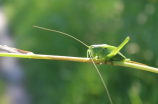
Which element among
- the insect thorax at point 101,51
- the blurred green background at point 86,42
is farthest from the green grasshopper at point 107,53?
the blurred green background at point 86,42

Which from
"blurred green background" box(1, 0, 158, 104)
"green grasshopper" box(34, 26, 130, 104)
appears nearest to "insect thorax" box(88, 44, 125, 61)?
"green grasshopper" box(34, 26, 130, 104)

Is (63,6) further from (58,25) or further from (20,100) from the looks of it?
(20,100)

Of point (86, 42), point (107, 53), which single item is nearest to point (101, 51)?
point (107, 53)

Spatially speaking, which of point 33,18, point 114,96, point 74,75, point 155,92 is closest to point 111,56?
point 155,92

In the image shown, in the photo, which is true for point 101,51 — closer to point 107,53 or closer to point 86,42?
point 107,53

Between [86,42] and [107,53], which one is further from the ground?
[86,42]

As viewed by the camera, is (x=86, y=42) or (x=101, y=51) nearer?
(x=101, y=51)

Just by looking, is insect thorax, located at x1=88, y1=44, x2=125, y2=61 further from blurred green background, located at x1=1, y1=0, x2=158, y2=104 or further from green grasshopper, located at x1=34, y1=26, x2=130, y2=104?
blurred green background, located at x1=1, y1=0, x2=158, y2=104

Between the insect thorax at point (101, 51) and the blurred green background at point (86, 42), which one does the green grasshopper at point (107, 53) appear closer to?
the insect thorax at point (101, 51)

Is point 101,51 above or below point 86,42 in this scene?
below

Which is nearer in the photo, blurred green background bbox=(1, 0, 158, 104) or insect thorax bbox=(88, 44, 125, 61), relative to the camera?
insect thorax bbox=(88, 44, 125, 61)
